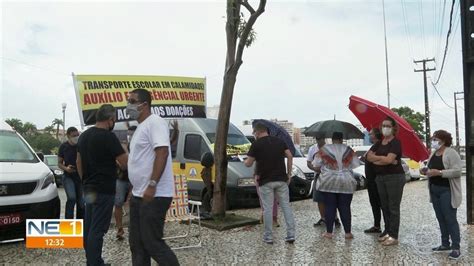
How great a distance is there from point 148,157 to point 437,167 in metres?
3.83

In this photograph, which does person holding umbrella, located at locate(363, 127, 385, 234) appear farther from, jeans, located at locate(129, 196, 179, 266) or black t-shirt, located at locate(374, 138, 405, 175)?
jeans, located at locate(129, 196, 179, 266)

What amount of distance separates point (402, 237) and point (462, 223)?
1853mm

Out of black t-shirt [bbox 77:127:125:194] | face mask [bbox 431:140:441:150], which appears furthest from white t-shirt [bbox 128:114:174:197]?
face mask [bbox 431:140:441:150]

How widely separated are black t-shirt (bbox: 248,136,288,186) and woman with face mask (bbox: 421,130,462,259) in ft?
6.27

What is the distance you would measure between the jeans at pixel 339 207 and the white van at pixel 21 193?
4015 millimetres

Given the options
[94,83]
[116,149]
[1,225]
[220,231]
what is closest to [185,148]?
[94,83]

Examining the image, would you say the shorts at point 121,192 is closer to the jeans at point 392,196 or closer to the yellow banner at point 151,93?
the yellow banner at point 151,93

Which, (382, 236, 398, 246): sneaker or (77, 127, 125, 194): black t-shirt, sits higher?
(77, 127, 125, 194): black t-shirt

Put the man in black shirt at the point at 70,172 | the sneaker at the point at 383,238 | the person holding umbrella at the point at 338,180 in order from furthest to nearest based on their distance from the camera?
the man in black shirt at the point at 70,172, the person holding umbrella at the point at 338,180, the sneaker at the point at 383,238

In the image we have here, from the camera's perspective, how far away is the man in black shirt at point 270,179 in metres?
6.29

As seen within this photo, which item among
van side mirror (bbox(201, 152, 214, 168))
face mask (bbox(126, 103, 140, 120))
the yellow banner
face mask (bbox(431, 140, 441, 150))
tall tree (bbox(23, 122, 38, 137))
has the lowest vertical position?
van side mirror (bbox(201, 152, 214, 168))

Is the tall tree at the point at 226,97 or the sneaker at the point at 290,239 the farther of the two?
the tall tree at the point at 226,97

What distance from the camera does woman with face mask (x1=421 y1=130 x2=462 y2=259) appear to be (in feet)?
18.0

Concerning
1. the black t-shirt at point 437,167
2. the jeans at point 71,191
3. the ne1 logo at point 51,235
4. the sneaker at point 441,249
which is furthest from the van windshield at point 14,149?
the sneaker at point 441,249
